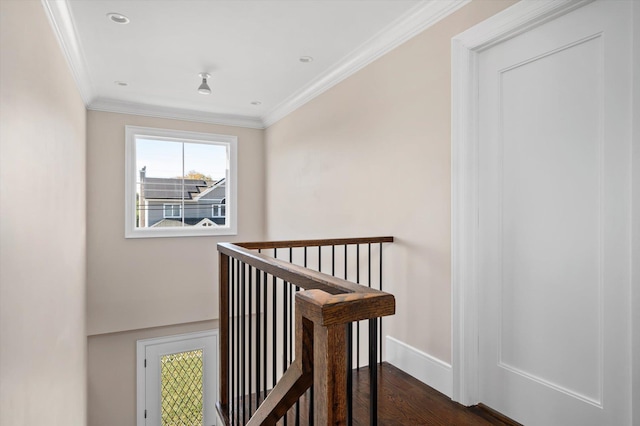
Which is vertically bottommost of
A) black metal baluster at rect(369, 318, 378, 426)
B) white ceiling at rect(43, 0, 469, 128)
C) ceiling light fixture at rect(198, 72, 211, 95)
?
black metal baluster at rect(369, 318, 378, 426)

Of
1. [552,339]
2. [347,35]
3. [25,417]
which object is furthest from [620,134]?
[25,417]

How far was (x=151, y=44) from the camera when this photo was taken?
2943mm

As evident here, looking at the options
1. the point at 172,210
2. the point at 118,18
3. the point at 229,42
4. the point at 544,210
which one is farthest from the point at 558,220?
the point at 172,210

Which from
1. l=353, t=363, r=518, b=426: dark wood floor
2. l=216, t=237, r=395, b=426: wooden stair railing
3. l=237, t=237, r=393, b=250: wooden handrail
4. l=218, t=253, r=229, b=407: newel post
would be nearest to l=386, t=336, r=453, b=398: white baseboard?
l=353, t=363, r=518, b=426: dark wood floor

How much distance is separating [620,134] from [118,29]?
120 inches

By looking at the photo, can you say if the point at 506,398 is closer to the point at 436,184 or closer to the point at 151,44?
the point at 436,184

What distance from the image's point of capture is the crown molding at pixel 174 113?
4371 mm

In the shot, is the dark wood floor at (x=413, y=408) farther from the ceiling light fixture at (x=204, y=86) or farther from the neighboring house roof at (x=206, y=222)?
the neighboring house roof at (x=206, y=222)

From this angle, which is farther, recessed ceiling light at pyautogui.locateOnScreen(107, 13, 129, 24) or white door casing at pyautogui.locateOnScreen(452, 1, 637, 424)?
recessed ceiling light at pyautogui.locateOnScreen(107, 13, 129, 24)

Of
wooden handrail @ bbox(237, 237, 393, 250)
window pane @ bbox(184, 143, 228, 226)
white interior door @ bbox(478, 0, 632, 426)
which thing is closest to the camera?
white interior door @ bbox(478, 0, 632, 426)

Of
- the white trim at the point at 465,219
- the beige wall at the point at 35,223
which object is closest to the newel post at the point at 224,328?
the beige wall at the point at 35,223

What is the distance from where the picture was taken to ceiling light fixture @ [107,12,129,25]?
8.20 feet

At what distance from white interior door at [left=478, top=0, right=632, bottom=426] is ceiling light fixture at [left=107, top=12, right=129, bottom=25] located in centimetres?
230

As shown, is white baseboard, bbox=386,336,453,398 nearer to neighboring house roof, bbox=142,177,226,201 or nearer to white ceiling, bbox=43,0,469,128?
white ceiling, bbox=43,0,469,128
